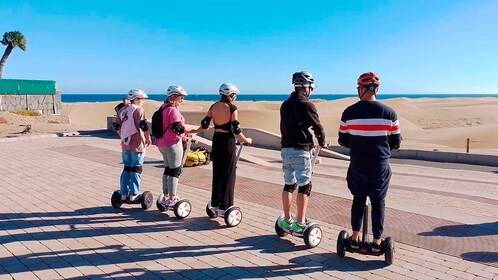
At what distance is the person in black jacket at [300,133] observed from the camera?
5.00 m

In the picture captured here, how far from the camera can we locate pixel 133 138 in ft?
21.6

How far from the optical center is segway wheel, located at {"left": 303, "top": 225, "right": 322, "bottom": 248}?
5.11m

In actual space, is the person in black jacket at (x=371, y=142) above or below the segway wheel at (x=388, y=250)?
above

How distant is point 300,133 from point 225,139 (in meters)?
1.22

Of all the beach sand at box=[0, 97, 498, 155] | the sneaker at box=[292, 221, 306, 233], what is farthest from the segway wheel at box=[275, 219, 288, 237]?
the beach sand at box=[0, 97, 498, 155]

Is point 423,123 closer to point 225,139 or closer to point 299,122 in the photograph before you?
point 225,139

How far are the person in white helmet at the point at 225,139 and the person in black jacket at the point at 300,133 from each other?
81 centimetres

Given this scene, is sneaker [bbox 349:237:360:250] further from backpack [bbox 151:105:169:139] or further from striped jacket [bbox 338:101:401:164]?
backpack [bbox 151:105:169:139]

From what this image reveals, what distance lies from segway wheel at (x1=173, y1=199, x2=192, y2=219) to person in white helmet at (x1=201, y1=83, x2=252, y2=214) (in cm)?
64

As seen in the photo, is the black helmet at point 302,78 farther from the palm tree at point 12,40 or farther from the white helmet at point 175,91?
the palm tree at point 12,40

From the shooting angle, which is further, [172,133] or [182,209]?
[182,209]

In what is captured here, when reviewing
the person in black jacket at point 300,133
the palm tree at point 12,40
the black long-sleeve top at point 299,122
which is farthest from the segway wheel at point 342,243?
the palm tree at point 12,40

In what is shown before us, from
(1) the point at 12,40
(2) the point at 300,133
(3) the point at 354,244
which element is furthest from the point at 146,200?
(1) the point at 12,40

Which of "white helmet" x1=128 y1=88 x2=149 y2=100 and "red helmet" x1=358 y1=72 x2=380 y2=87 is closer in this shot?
"red helmet" x1=358 y1=72 x2=380 y2=87
